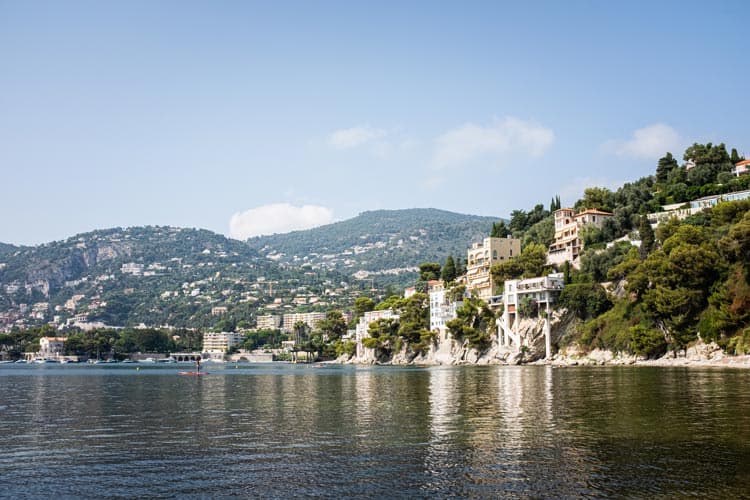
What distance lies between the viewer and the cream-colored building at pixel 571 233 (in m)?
103

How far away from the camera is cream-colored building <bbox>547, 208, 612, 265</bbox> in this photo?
103m

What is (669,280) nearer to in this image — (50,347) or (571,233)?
(571,233)

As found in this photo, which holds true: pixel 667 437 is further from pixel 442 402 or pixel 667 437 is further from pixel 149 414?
pixel 149 414

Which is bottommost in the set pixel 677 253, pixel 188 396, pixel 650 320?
pixel 188 396

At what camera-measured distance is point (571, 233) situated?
10812 centimetres

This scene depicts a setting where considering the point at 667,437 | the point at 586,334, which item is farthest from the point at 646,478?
the point at 586,334

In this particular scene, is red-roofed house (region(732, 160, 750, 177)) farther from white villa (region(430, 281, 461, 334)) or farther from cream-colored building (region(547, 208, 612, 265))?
white villa (region(430, 281, 461, 334))

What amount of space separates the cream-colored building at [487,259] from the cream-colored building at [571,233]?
10.3 m

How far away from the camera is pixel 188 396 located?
48.6 meters

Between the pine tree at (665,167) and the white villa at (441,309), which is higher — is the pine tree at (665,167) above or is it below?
above

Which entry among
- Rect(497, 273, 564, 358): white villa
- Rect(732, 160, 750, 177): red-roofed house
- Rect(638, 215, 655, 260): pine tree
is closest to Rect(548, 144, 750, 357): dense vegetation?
Rect(638, 215, 655, 260): pine tree

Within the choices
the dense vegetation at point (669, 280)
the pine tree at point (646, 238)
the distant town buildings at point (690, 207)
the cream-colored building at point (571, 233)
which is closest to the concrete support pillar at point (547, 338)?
the dense vegetation at point (669, 280)

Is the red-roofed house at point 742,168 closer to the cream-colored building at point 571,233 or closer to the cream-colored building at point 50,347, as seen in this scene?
the cream-colored building at point 571,233

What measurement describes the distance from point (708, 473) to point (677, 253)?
194 feet
